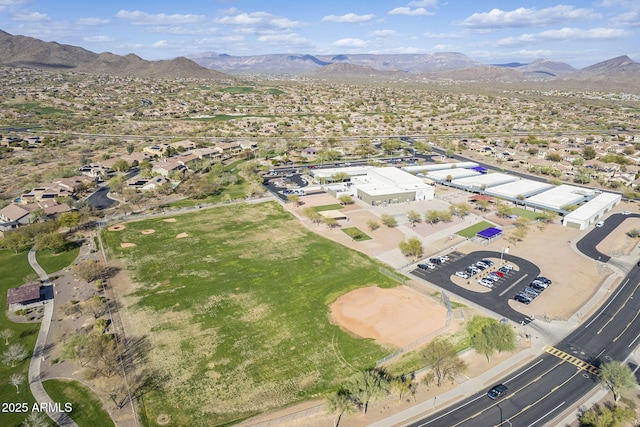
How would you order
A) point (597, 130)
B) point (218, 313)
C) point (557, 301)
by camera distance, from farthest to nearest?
point (597, 130)
point (557, 301)
point (218, 313)

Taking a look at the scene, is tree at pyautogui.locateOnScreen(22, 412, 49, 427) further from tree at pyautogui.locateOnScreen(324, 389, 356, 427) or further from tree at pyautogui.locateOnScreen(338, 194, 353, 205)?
tree at pyautogui.locateOnScreen(338, 194, 353, 205)

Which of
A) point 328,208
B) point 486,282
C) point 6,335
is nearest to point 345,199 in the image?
point 328,208

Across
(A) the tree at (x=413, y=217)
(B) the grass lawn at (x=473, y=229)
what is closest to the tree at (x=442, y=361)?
(B) the grass lawn at (x=473, y=229)

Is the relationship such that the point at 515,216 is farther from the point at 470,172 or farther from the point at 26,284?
the point at 26,284

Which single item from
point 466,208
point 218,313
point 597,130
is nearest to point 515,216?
point 466,208

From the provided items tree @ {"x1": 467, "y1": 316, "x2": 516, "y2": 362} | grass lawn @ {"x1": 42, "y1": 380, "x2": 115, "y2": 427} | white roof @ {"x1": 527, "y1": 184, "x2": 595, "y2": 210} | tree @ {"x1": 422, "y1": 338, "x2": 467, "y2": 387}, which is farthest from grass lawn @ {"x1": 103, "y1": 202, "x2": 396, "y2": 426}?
white roof @ {"x1": 527, "y1": 184, "x2": 595, "y2": 210}
